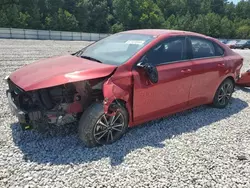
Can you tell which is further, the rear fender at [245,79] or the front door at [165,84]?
the rear fender at [245,79]

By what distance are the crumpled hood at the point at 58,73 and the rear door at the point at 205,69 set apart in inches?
70.5

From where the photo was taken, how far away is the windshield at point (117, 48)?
3707 millimetres

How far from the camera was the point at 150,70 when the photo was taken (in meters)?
3.56

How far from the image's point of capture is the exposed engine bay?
3170mm

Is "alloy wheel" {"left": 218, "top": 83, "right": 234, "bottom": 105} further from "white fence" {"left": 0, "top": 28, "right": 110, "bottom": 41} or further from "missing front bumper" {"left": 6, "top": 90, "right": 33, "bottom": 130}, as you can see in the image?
"white fence" {"left": 0, "top": 28, "right": 110, "bottom": 41}

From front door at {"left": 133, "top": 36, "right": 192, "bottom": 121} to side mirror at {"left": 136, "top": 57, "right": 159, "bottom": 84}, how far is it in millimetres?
57

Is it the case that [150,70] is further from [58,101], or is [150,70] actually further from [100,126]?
[58,101]

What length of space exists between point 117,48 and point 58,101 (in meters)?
1.35

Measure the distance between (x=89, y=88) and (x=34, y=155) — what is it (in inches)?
45.0

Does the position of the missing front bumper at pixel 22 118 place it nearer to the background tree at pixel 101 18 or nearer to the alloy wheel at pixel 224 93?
the alloy wheel at pixel 224 93

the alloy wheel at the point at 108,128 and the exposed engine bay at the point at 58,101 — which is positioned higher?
the exposed engine bay at the point at 58,101

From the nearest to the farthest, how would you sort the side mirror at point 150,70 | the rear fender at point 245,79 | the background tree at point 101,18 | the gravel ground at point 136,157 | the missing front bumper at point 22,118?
the gravel ground at point 136,157 → the missing front bumper at point 22,118 → the side mirror at point 150,70 → the rear fender at point 245,79 → the background tree at point 101,18

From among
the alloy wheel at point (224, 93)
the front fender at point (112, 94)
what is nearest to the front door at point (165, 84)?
the front fender at point (112, 94)

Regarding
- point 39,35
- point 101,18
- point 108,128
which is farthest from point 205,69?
point 101,18
